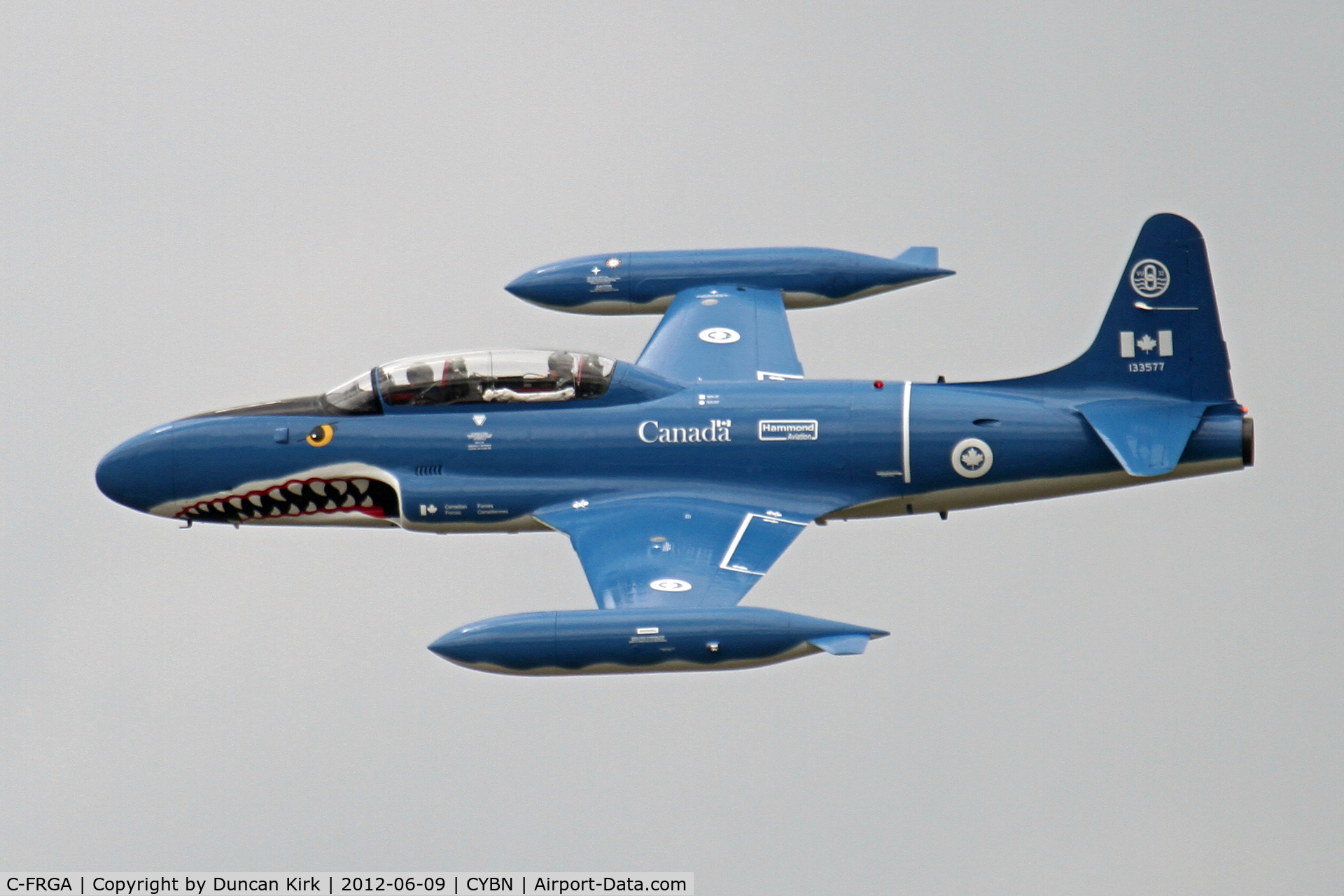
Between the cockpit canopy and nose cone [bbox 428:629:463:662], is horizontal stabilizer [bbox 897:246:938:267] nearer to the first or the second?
the cockpit canopy

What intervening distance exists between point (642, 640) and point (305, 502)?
5.63m

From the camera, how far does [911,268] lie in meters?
32.8

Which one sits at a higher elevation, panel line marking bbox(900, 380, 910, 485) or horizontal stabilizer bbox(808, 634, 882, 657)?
panel line marking bbox(900, 380, 910, 485)

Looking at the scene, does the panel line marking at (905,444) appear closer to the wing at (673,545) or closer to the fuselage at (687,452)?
the fuselage at (687,452)

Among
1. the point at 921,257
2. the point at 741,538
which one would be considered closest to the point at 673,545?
the point at 741,538

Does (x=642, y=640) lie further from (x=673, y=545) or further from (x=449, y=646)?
(x=673, y=545)

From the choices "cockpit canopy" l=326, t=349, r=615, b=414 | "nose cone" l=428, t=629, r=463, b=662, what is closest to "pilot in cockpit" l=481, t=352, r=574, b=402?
"cockpit canopy" l=326, t=349, r=615, b=414

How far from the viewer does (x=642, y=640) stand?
25.8 m

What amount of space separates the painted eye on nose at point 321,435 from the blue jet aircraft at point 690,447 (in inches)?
0.7

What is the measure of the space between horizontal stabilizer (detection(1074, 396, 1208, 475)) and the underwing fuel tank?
13.3ft

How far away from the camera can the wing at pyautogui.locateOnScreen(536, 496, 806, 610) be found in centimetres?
2700

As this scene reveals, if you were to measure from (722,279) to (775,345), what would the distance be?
70.8 inches

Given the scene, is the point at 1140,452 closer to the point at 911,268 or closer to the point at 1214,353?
the point at 1214,353

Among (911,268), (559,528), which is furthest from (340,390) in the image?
(911,268)
